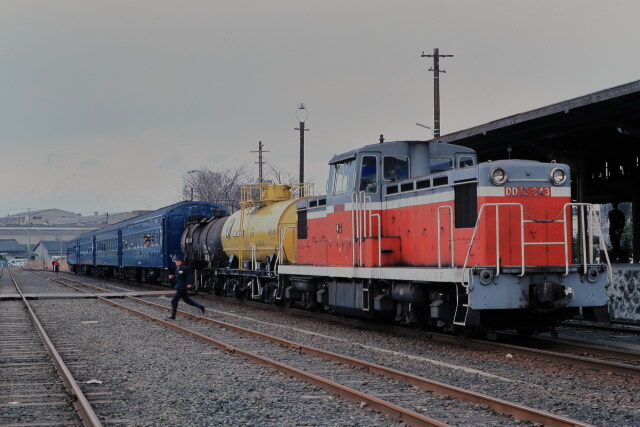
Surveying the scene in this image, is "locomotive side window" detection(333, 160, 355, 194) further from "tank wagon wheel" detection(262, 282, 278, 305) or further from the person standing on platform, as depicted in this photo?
the person standing on platform

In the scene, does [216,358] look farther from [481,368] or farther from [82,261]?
[82,261]

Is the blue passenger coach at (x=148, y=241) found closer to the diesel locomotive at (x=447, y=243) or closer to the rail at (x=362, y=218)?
the diesel locomotive at (x=447, y=243)

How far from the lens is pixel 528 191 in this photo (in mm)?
12180

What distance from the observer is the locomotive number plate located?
39.7 ft

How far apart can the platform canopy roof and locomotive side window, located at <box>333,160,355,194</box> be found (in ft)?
11.7

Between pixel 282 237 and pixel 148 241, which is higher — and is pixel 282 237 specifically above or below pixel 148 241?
below

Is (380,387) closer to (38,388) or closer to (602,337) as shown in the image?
(38,388)

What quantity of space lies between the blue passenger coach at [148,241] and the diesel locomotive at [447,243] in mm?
13192

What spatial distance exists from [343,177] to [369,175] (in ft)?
2.58

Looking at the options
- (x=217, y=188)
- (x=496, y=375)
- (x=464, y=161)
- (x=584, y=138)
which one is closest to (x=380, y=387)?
(x=496, y=375)

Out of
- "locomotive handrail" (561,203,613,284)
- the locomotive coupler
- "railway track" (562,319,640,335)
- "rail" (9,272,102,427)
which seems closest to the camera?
"rail" (9,272,102,427)

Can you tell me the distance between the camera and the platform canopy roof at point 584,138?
15.0 metres

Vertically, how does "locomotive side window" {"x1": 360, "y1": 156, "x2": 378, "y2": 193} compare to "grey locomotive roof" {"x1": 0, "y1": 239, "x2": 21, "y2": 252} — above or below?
below

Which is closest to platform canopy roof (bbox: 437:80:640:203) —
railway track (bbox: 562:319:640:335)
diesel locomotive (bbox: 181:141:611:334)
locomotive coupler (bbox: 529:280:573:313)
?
diesel locomotive (bbox: 181:141:611:334)
